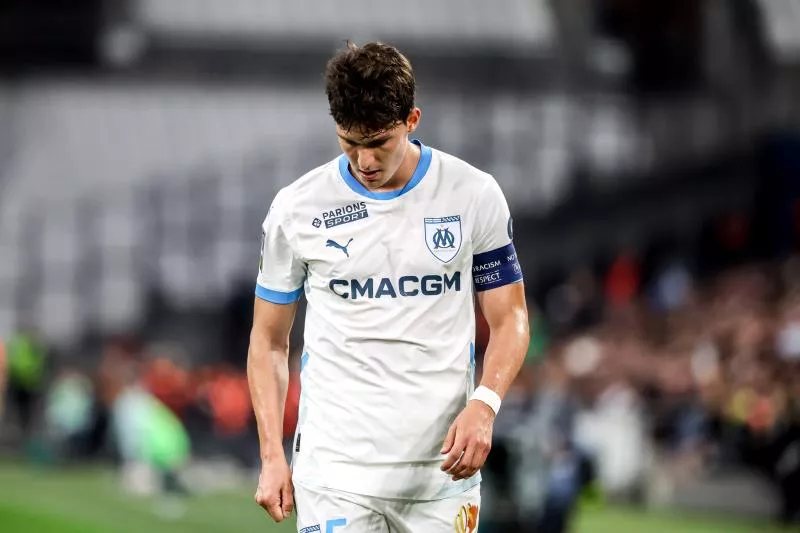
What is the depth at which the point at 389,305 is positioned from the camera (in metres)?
3.93

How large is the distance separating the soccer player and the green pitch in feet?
25.9

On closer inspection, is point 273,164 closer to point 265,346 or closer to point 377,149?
point 265,346

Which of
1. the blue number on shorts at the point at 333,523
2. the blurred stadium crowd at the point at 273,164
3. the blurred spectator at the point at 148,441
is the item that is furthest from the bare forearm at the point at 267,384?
the blurred stadium crowd at the point at 273,164

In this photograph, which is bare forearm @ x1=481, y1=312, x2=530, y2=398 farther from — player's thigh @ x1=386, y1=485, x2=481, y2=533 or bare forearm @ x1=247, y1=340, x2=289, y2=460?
bare forearm @ x1=247, y1=340, x2=289, y2=460

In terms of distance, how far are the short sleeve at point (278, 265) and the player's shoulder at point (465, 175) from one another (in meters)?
0.45

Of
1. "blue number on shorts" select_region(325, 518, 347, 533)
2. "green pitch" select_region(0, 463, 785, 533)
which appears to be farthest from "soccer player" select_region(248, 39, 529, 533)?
"green pitch" select_region(0, 463, 785, 533)

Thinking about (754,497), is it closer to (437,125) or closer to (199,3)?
(437,125)

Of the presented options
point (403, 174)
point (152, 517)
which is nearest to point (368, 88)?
point (403, 174)

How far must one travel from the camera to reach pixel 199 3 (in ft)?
83.8

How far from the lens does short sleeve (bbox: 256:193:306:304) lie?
403 centimetres

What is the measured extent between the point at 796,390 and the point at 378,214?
904 cm

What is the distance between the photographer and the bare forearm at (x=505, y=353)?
3895mm

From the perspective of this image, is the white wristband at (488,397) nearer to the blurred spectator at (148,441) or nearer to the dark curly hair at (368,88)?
the dark curly hair at (368,88)

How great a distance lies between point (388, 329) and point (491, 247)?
14.1 inches
